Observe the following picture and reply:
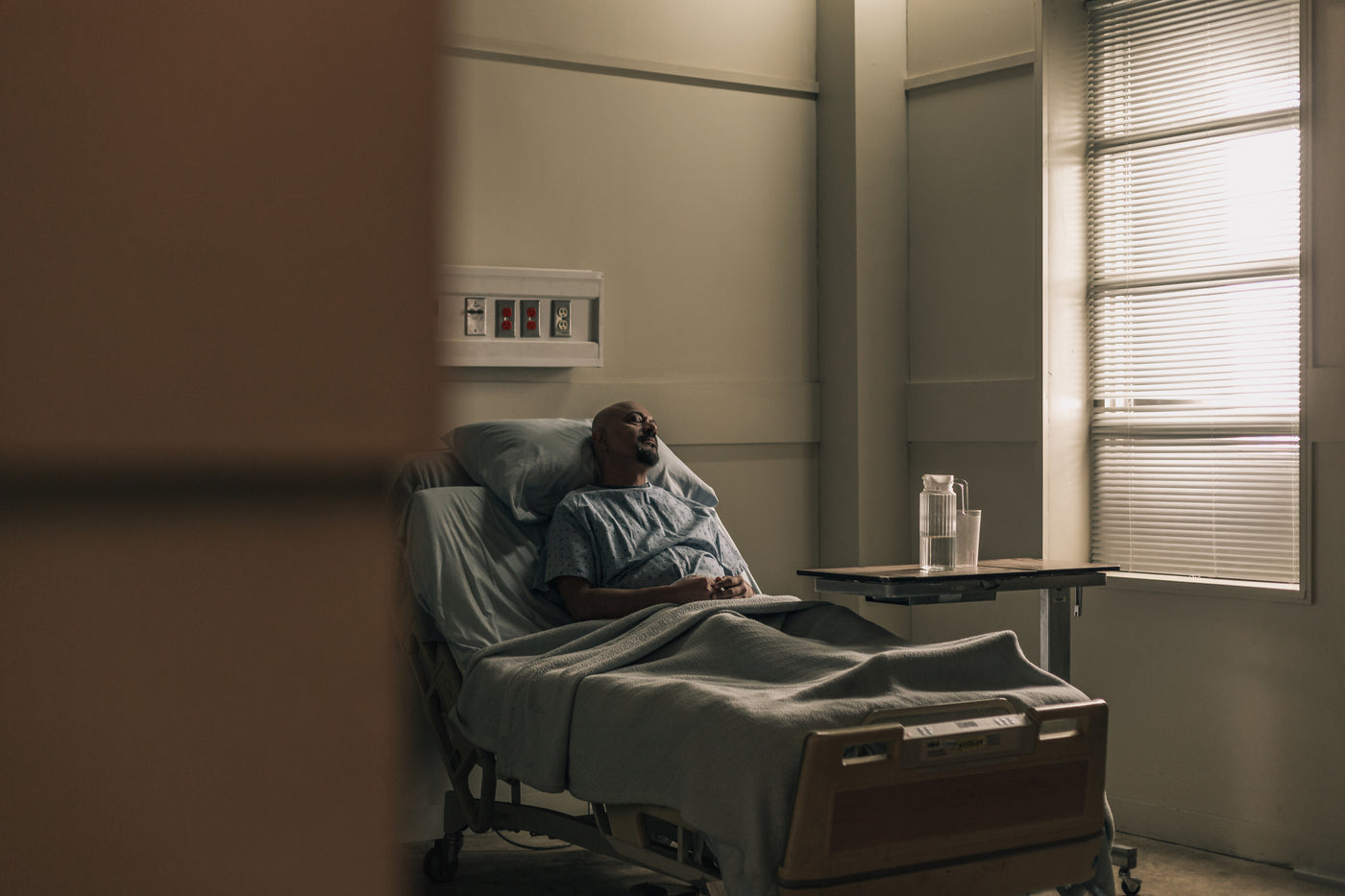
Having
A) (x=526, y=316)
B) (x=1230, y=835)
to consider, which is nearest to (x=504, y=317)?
(x=526, y=316)

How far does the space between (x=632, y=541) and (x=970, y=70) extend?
2040 millimetres

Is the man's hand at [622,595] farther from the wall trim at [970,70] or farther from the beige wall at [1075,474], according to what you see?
the wall trim at [970,70]

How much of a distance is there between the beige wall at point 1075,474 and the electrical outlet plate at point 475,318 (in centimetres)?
156

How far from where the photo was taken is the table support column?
10.2 feet

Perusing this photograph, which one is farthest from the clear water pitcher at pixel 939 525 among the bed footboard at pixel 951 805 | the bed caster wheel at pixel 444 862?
the bed caster wheel at pixel 444 862

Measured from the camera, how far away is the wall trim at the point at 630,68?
12.4ft

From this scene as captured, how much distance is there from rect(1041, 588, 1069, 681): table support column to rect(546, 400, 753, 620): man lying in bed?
2.50 feet

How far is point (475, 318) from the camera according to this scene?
3697mm

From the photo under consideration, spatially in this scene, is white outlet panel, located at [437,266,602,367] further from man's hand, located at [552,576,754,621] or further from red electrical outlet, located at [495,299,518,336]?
man's hand, located at [552,576,754,621]

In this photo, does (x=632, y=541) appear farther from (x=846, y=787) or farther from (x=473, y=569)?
(x=846, y=787)

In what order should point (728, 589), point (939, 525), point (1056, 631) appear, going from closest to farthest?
point (939, 525)
point (1056, 631)
point (728, 589)

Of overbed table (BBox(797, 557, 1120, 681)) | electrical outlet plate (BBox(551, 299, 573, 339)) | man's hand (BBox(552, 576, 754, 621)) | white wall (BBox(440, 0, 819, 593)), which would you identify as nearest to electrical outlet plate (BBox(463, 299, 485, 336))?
white wall (BBox(440, 0, 819, 593))

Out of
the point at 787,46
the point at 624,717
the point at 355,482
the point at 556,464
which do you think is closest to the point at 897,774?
the point at 624,717

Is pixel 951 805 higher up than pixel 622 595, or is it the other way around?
pixel 622 595
